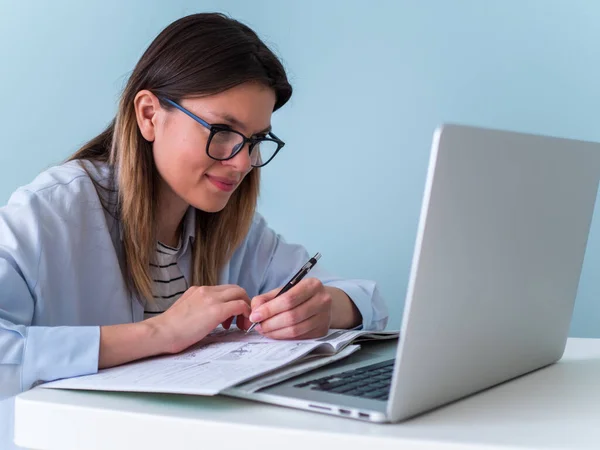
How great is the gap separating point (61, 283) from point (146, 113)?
404 millimetres

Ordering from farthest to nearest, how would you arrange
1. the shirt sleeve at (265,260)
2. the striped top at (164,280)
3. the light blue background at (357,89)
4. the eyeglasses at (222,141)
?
the light blue background at (357,89)
the shirt sleeve at (265,260)
the striped top at (164,280)
the eyeglasses at (222,141)

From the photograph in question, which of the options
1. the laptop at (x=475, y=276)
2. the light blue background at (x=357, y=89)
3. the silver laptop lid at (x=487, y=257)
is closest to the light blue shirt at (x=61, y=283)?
the laptop at (x=475, y=276)

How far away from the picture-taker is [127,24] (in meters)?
2.69

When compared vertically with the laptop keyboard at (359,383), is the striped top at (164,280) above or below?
below

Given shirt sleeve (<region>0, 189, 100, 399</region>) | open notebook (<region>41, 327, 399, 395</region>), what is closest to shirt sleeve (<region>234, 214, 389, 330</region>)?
shirt sleeve (<region>0, 189, 100, 399</region>)

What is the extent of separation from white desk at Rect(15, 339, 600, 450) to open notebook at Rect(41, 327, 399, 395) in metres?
0.02

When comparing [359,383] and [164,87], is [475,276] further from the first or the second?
[164,87]

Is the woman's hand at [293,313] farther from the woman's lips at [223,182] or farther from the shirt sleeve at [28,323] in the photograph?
the woman's lips at [223,182]

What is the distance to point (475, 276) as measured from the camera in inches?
30.4

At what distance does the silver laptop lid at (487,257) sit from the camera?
2.24 ft

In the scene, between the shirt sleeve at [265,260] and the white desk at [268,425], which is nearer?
the white desk at [268,425]

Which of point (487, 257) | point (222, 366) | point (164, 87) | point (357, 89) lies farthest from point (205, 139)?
point (357, 89)

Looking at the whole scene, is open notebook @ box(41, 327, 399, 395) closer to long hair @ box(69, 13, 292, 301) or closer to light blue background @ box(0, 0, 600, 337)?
long hair @ box(69, 13, 292, 301)

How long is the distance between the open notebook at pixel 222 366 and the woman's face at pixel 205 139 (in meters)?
0.46
